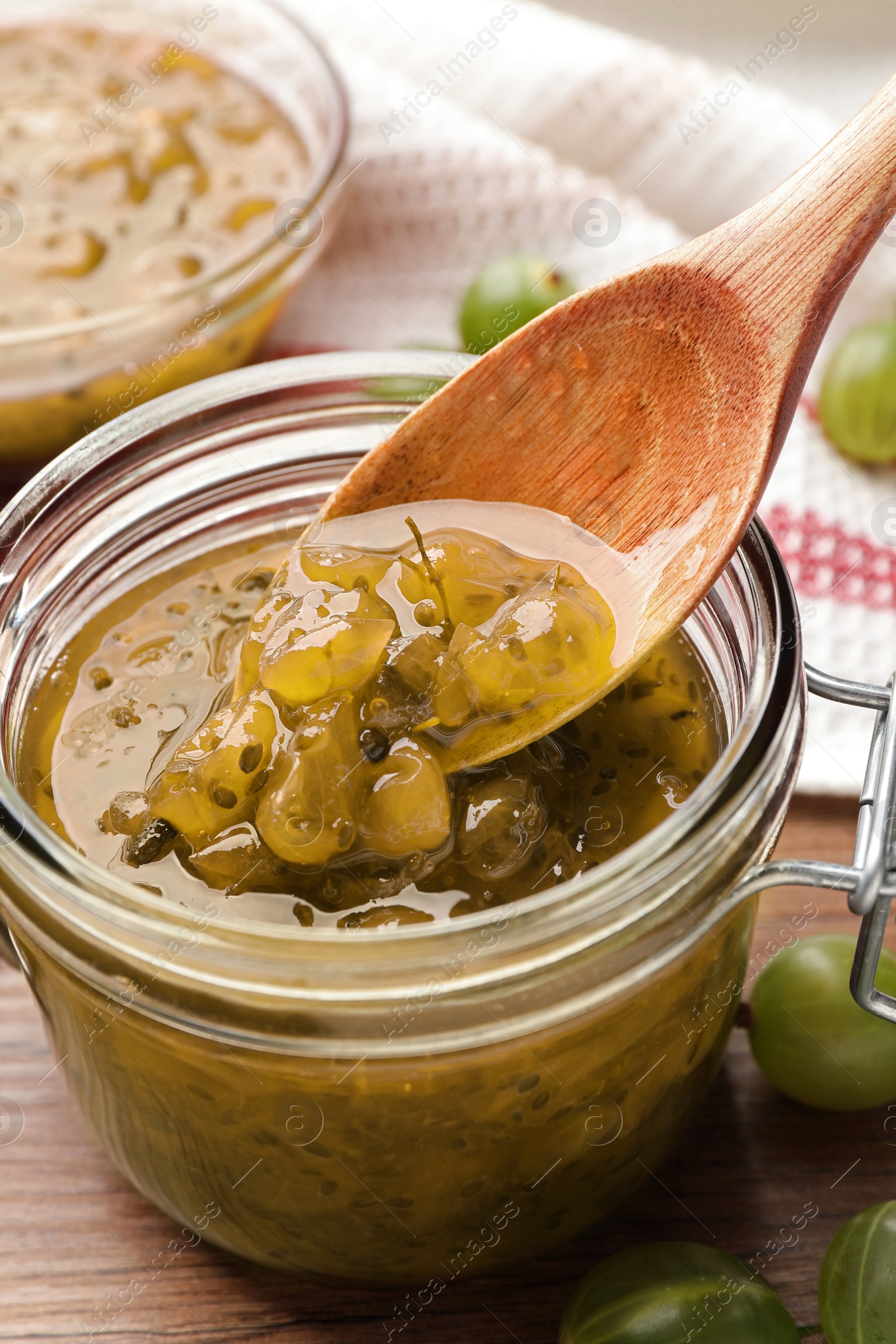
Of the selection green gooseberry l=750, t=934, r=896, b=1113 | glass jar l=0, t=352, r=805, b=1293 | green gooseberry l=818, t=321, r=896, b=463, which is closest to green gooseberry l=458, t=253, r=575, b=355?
green gooseberry l=818, t=321, r=896, b=463

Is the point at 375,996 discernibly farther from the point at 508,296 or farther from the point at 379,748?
the point at 508,296

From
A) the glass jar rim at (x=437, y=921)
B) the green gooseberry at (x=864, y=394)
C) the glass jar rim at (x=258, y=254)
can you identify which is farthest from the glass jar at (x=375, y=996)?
the green gooseberry at (x=864, y=394)

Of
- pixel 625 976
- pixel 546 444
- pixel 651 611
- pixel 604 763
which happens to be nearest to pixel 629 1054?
pixel 625 976

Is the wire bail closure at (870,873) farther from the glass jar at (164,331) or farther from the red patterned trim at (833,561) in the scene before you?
the glass jar at (164,331)

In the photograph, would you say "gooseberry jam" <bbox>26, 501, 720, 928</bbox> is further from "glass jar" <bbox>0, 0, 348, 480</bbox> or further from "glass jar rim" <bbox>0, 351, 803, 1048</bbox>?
"glass jar" <bbox>0, 0, 348, 480</bbox>

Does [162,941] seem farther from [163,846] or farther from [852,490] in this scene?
[852,490]

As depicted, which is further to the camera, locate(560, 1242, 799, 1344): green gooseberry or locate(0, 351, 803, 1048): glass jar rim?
locate(560, 1242, 799, 1344): green gooseberry
